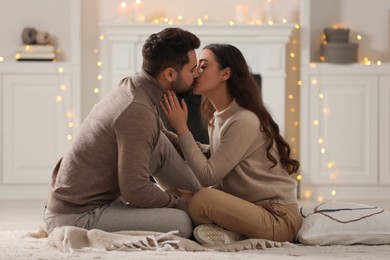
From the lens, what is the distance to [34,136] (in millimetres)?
6031

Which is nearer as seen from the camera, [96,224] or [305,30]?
[96,224]

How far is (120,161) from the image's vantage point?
3.23 m

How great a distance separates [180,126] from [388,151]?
9.51 ft

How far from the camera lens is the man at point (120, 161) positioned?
3256 mm

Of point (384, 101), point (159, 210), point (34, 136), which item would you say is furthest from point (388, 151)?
point (159, 210)

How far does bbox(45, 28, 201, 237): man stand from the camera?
326cm

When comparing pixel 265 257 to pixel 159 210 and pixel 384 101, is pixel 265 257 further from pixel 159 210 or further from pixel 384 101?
pixel 384 101

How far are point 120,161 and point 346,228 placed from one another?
2.86 feet

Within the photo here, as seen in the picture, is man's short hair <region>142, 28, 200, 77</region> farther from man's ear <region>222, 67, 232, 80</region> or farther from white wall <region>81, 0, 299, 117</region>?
white wall <region>81, 0, 299, 117</region>

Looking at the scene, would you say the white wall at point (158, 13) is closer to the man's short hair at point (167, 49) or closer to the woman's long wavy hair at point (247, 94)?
the woman's long wavy hair at point (247, 94)

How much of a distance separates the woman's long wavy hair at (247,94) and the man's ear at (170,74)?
0.25m

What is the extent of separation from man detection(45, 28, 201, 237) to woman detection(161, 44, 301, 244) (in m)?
0.10

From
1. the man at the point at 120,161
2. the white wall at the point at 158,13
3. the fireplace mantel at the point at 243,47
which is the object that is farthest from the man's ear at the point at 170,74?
the white wall at the point at 158,13

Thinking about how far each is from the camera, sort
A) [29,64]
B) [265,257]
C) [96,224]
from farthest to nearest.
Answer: [29,64] < [96,224] < [265,257]
